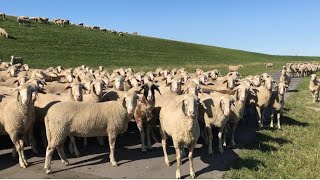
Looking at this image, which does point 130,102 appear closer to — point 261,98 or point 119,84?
point 119,84

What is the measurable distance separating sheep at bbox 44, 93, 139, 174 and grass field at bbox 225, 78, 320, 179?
304 centimetres

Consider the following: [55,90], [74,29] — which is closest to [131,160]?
[55,90]

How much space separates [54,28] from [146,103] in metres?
48.0

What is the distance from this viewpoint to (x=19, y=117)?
30.9 ft

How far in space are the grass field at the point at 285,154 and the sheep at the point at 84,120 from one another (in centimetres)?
304

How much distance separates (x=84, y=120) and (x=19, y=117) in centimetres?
163

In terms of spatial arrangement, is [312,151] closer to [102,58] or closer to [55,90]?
[55,90]

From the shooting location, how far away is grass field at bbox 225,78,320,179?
9.19m

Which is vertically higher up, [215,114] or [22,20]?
[22,20]

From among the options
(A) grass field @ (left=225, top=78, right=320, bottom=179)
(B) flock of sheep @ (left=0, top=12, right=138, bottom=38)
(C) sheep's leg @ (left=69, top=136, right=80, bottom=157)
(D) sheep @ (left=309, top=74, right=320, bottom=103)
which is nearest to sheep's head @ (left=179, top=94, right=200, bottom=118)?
(A) grass field @ (left=225, top=78, right=320, bottom=179)

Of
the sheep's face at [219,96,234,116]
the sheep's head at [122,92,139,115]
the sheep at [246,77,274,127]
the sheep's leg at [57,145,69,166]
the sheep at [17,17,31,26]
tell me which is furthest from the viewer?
the sheep at [17,17,31,26]

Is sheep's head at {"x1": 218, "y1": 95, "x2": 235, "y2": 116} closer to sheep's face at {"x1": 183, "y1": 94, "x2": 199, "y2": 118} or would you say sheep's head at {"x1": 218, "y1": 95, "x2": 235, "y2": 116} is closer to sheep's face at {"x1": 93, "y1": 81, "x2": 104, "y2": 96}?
sheep's face at {"x1": 183, "y1": 94, "x2": 199, "y2": 118}

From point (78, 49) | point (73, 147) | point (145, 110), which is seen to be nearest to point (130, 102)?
point (145, 110)

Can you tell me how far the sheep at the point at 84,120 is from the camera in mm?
8992
